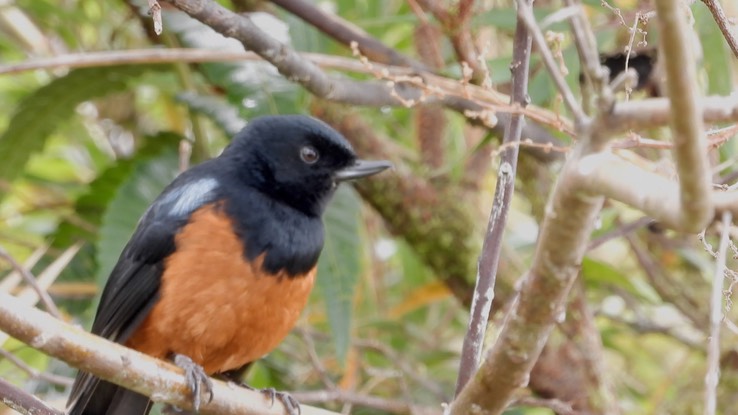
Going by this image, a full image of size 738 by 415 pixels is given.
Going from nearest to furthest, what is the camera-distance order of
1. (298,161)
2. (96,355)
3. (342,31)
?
(96,355) → (298,161) → (342,31)

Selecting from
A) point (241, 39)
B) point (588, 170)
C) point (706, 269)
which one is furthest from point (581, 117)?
point (706, 269)

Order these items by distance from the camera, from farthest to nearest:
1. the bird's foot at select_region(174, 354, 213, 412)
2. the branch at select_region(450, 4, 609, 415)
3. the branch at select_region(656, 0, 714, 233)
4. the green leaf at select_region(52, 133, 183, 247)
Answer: the green leaf at select_region(52, 133, 183, 247) → the bird's foot at select_region(174, 354, 213, 412) → the branch at select_region(450, 4, 609, 415) → the branch at select_region(656, 0, 714, 233)

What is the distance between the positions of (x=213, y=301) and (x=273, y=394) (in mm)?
323

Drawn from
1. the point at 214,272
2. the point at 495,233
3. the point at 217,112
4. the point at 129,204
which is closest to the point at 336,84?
the point at 214,272

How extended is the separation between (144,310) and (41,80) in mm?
2597

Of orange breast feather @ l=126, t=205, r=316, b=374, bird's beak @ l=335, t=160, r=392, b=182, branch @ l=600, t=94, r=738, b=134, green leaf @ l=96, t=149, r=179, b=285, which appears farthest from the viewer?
green leaf @ l=96, t=149, r=179, b=285

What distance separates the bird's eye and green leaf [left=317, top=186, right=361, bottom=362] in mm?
579

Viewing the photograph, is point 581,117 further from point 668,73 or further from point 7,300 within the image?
point 7,300

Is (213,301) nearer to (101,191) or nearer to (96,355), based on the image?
(96,355)

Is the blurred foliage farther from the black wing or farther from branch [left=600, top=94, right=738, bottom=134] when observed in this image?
branch [left=600, top=94, right=738, bottom=134]

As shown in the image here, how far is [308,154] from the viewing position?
346 centimetres

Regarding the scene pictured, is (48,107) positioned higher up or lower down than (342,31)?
lower down

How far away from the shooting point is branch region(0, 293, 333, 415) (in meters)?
1.91

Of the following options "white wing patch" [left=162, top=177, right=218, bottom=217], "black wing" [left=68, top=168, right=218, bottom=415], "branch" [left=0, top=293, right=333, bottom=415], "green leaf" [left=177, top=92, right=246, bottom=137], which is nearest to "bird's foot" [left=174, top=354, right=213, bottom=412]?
"branch" [left=0, top=293, right=333, bottom=415]
